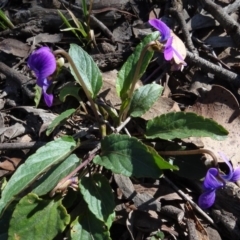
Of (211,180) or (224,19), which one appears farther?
(224,19)

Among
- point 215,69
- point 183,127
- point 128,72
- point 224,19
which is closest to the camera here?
point 183,127

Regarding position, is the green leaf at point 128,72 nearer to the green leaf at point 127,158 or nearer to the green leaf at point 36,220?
the green leaf at point 127,158

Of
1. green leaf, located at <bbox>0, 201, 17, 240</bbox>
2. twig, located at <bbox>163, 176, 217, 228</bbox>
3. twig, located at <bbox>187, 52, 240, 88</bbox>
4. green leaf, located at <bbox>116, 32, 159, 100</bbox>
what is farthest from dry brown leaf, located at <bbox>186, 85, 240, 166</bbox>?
green leaf, located at <bbox>0, 201, 17, 240</bbox>

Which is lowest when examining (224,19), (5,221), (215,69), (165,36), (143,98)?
(5,221)

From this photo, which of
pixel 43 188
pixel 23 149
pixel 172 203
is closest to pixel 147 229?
pixel 172 203

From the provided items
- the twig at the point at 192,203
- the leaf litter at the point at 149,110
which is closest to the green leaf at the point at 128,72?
the leaf litter at the point at 149,110

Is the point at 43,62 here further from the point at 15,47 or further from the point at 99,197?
the point at 15,47

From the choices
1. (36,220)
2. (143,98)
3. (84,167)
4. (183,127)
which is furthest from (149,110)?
(36,220)

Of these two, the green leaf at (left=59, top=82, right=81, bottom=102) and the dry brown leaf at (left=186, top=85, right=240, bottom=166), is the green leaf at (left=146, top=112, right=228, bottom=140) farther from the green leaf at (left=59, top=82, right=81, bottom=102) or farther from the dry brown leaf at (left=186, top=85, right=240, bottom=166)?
the green leaf at (left=59, top=82, right=81, bottom=102)
